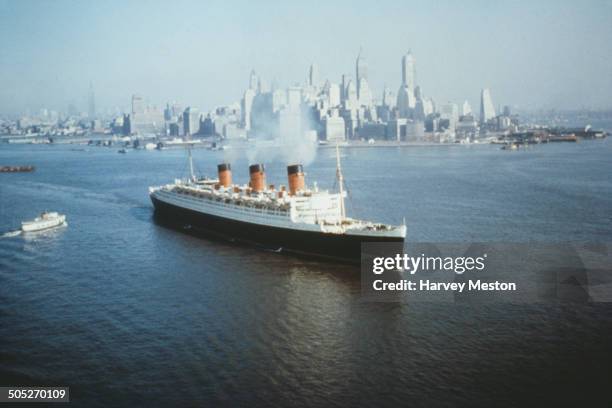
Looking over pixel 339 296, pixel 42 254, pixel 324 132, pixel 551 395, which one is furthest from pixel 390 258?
pixel 324 132

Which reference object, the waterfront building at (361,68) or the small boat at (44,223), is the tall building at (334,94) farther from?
the small boat at (44,223)

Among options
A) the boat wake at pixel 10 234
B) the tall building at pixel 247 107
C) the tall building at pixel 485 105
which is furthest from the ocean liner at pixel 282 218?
the tall building at pixel 485 105

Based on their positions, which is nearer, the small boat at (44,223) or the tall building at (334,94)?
the small boat at (44,223)

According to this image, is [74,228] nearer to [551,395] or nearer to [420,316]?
[420,316]

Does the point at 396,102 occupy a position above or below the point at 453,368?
above

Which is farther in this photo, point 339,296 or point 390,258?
point 390,258

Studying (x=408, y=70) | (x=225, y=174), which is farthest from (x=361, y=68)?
(x=225, y=174)

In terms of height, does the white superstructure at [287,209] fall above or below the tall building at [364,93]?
below

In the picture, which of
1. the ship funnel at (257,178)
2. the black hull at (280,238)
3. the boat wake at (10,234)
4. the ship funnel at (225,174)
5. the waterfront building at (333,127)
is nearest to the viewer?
the black hull at (280,238)
